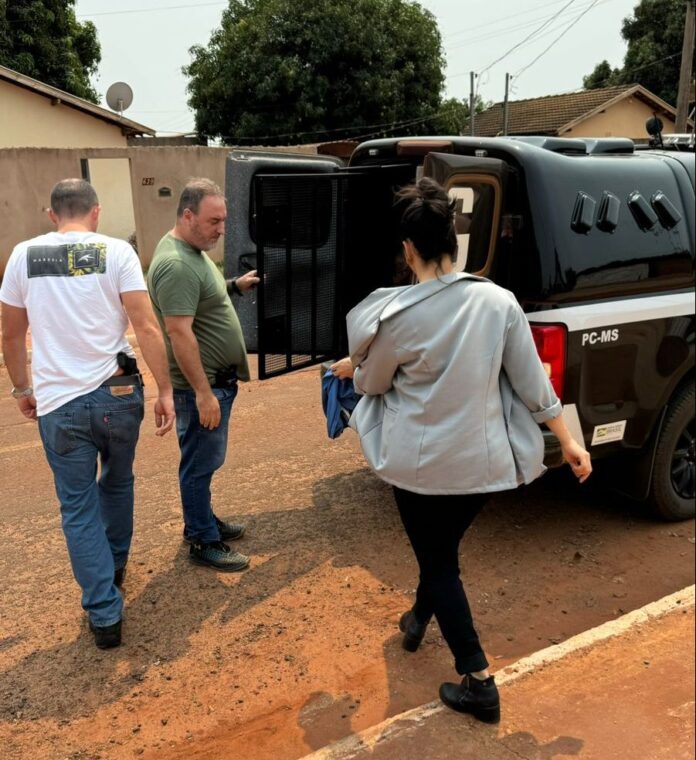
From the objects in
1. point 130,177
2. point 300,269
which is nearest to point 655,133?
point 300,269

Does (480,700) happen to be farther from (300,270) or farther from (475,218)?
(300,270)

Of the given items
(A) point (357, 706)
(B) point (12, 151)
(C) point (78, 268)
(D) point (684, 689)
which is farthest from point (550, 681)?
(B) point (12, 151)

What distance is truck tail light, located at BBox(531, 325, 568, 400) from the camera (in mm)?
3434

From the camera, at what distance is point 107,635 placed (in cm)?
317

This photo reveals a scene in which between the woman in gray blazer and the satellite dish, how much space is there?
1571 centimetres

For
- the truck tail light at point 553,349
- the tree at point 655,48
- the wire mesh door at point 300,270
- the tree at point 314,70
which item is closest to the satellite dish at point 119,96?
the tree at point 314,70

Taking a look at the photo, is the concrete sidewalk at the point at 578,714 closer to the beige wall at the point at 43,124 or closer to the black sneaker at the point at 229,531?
the black sneaker at the point at 229,531

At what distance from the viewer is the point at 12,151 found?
1255cm

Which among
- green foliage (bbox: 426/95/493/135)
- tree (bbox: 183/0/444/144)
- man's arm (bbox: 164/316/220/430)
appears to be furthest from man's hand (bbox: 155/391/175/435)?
green foliage (bbox: 426/95/493/135)

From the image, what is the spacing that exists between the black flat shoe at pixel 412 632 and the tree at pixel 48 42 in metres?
19.7

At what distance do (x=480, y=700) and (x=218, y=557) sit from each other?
165cm

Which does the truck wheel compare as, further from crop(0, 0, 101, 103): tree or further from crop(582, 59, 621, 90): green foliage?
crop(582, 59, 621, 90): green foliage

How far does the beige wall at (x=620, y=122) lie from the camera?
2738 cm

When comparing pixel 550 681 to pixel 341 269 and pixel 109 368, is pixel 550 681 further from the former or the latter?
pixel 341 269
